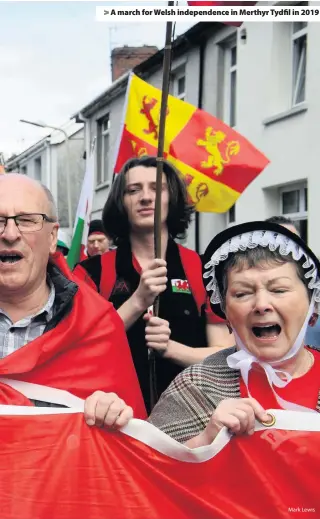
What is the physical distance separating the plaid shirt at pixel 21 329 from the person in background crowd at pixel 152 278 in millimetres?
558

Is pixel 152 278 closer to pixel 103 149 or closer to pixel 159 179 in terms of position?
pixel 159 179

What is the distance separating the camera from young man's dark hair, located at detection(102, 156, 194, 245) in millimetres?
3502

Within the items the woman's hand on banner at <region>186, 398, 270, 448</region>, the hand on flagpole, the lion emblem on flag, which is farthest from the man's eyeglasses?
the lion emblem on flag

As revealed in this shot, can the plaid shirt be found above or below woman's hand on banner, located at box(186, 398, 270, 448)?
above

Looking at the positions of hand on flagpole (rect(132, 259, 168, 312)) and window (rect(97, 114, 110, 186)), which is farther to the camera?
window (rect(97, 114, 110, 186))

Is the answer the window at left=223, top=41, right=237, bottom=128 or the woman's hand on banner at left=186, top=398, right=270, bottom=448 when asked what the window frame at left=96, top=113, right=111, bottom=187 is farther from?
the woman's hand on banner at left=186, top=398, right=270, bottom=448

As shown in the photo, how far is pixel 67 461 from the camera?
2.11 meters

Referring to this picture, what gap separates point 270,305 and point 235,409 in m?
0.34

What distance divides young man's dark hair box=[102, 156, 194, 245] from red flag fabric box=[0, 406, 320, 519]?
151 cm

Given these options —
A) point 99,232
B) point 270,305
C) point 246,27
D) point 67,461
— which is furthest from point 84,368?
point 246,27

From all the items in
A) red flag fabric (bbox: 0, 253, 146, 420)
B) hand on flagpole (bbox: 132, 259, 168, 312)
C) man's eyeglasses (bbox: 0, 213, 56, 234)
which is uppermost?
man's eyeglasses (bbox: 0, 213, 56, 234)

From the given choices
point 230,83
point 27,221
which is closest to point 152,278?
point 27,221

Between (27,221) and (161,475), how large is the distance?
0.95m

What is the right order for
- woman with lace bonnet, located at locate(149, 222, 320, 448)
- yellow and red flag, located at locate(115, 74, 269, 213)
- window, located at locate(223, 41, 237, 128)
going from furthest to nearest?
window, located at locate(223, 41, 237, 128) < yellow and red flag, located at locate(115, 74, 269, 213) < woman with lace bonnet, located at locate(149, 222, 320, 448)
